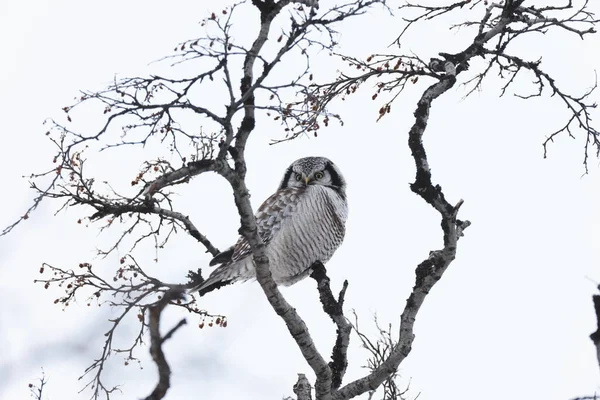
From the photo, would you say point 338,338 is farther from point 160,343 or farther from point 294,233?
point 160,343

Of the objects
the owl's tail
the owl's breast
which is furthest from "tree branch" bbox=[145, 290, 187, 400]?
the owl's breast

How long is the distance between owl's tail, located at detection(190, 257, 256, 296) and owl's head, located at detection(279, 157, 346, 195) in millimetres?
1428

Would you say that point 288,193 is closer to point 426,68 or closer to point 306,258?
point 306,258

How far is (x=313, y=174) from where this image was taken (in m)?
9.34

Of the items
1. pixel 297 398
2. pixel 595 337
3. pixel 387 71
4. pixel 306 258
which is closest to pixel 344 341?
pixel 297 398

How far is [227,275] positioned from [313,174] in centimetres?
188

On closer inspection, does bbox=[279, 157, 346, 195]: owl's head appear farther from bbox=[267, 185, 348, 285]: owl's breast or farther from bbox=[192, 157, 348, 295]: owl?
bbox=[267, 185, 348, 285]: owl's breast

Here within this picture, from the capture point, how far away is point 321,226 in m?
8.62

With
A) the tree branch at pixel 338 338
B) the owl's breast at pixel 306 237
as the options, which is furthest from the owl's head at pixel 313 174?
the tree branch at pixel 338 338

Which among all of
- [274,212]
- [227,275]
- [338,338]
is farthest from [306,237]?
[338,338]

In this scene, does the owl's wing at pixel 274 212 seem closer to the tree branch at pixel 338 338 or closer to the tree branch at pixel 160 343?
the tree branch at pixel 338 338

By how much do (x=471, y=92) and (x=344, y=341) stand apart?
248 cm

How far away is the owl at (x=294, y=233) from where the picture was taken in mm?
8273

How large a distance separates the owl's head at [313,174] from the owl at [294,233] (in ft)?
0.74
